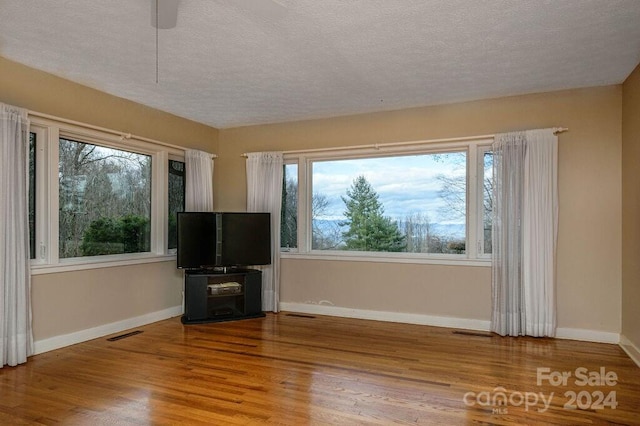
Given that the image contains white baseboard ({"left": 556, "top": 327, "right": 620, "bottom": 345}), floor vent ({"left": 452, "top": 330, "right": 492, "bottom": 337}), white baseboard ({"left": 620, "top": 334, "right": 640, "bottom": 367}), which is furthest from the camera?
floor vent ({"left": 452, "top": 330, "right": 492, "bottom": 337})

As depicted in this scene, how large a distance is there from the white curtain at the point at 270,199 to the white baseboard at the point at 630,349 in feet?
12.7

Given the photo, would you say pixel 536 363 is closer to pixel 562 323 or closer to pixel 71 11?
pixel 562 323

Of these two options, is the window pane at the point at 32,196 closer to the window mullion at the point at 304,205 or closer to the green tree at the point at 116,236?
the green tree at the point at 116,236

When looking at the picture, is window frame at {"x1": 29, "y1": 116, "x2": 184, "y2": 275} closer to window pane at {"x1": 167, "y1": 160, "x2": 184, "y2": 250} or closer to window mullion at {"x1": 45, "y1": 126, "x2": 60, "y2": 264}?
window mullion at {"x1": 45, "y1": 126, "x2": 60, "y2": 264}

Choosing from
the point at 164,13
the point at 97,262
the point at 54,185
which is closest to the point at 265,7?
the point at 164,13

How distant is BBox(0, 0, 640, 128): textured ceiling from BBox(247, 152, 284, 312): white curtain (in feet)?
3.65

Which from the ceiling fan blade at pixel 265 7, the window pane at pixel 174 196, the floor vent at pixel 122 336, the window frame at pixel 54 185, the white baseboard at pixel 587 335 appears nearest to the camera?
the ceiling fan blade at pixel 265 7

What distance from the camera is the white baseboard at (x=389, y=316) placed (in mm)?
4699

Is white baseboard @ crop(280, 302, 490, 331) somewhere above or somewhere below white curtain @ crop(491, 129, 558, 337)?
below

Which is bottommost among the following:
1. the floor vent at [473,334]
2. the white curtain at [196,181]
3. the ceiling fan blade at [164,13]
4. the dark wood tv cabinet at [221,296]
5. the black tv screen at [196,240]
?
the floor vent at [473,334]

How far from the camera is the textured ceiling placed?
2688 millimetres

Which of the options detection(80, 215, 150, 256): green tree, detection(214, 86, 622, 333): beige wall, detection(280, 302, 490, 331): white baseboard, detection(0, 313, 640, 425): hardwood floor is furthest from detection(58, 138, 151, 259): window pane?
detection(280, 302, 490, 331): white baseboard

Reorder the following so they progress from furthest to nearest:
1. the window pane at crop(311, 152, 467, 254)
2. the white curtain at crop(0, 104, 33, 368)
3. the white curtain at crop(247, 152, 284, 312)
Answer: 1. the white curtain at crop(247, 152, 284, 312)
2. the window pane at crop(311, 152, 467, 254)
3. the white curtain at crop(0, 104, 33, 368)

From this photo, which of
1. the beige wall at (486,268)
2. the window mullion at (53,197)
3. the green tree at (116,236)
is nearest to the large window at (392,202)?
the beige wall at (486,268)
